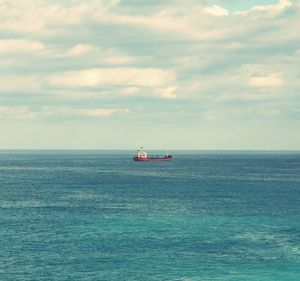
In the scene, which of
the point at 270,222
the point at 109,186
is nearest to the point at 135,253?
the point at 270,222

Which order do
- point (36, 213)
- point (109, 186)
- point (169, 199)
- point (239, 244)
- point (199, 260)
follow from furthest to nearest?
point (109, 186)
point (169, 199)
point (36, 213)
point (239, 244)
point (199, 260)

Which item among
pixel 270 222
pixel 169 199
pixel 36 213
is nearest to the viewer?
Result: pixel 270 222

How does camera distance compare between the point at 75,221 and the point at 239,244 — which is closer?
the point at 239,244

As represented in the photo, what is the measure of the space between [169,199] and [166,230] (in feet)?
164

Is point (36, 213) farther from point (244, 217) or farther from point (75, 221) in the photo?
point (244, 217)

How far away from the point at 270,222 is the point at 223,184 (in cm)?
8802

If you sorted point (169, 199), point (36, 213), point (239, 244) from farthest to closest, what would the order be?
point (169, 199) < point (36, 213) < point (239, 244)

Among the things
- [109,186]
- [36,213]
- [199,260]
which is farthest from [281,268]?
[109,186]

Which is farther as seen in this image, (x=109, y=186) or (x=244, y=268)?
(x=109, y=186)

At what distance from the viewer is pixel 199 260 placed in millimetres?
70438

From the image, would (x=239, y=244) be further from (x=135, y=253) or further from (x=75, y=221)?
(x=75, y=221)

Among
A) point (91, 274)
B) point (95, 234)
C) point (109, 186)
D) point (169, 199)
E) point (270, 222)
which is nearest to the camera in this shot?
point (91, 274)

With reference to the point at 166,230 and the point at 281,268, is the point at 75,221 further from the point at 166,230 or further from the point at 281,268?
the point at 281,268

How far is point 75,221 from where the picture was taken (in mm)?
100500
